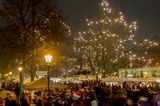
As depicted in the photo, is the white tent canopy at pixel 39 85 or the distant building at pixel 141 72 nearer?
the white tent canopy at pixel 39 85

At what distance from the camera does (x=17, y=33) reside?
41500 millimetres

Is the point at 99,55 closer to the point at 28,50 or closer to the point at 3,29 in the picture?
the point at 28,50

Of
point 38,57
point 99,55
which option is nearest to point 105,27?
point 99,55

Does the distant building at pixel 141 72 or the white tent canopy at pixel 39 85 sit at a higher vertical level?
the distant building at pixel 141 72

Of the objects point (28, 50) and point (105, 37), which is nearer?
point (28, 50)

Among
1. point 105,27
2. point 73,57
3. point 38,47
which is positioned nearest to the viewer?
point 38,47

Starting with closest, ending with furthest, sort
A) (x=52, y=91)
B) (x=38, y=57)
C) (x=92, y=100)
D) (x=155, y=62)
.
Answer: (x=92, y=100), (x=52, y=91), (x=38, y=57), (x=155, y=62)

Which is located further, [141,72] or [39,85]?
[141,72]

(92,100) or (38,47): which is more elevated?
(38,47)

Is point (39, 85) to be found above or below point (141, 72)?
below

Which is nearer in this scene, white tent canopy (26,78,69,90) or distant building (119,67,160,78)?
white tent canopy (26,78,69,90)

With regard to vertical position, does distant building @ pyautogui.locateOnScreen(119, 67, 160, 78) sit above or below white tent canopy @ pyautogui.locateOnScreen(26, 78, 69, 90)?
above

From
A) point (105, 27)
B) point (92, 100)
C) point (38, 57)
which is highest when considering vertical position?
point (105, 27)

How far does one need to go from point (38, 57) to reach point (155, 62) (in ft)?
127
